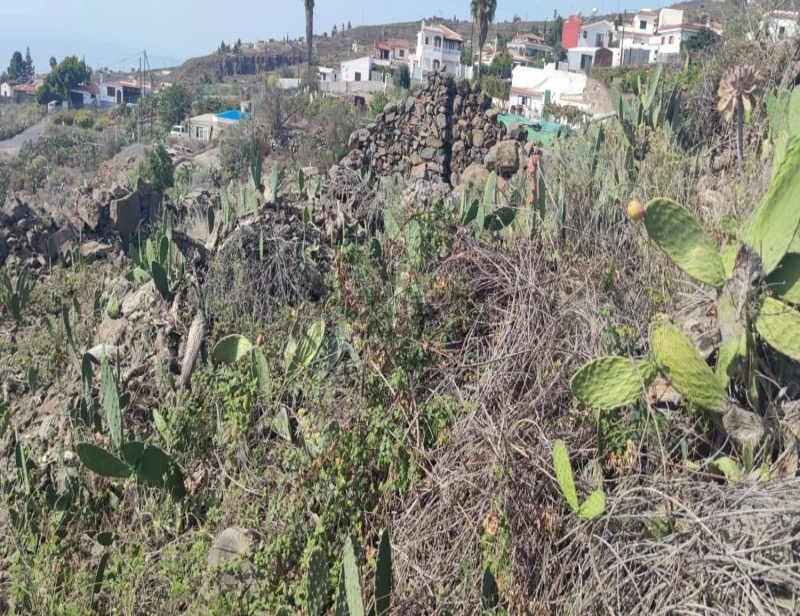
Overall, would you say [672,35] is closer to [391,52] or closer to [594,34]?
[594,34]

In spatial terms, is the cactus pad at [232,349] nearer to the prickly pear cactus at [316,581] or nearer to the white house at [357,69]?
the prickly pear cactus at [316,581]

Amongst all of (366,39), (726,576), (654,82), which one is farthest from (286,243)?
(366,39)

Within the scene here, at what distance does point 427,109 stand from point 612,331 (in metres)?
10.5

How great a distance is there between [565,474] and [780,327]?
831 millimetres

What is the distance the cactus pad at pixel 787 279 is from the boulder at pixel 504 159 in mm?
7579

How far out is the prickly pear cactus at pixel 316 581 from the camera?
2.24 metres

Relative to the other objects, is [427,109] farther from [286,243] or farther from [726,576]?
[726,576]

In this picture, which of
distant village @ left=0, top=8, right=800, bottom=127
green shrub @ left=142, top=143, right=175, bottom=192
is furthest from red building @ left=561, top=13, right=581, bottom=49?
green shrub @ left=142, top=143, right=175, bottom=192

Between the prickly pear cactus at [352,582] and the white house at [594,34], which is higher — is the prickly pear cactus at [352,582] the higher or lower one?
the lower one

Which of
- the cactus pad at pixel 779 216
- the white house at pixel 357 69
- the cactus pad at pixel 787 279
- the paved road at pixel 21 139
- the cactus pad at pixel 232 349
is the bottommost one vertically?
the paved road at pixel 21 139

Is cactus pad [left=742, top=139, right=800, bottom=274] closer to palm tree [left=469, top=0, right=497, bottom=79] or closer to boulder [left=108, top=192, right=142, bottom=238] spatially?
boulder [left=108, top=192, right=142, bottom=238]

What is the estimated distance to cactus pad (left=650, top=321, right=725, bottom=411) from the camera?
2.40m

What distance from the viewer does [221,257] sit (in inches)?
177

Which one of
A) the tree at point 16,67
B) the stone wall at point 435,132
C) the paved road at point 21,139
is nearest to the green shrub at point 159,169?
the stone wall at point 435,132
